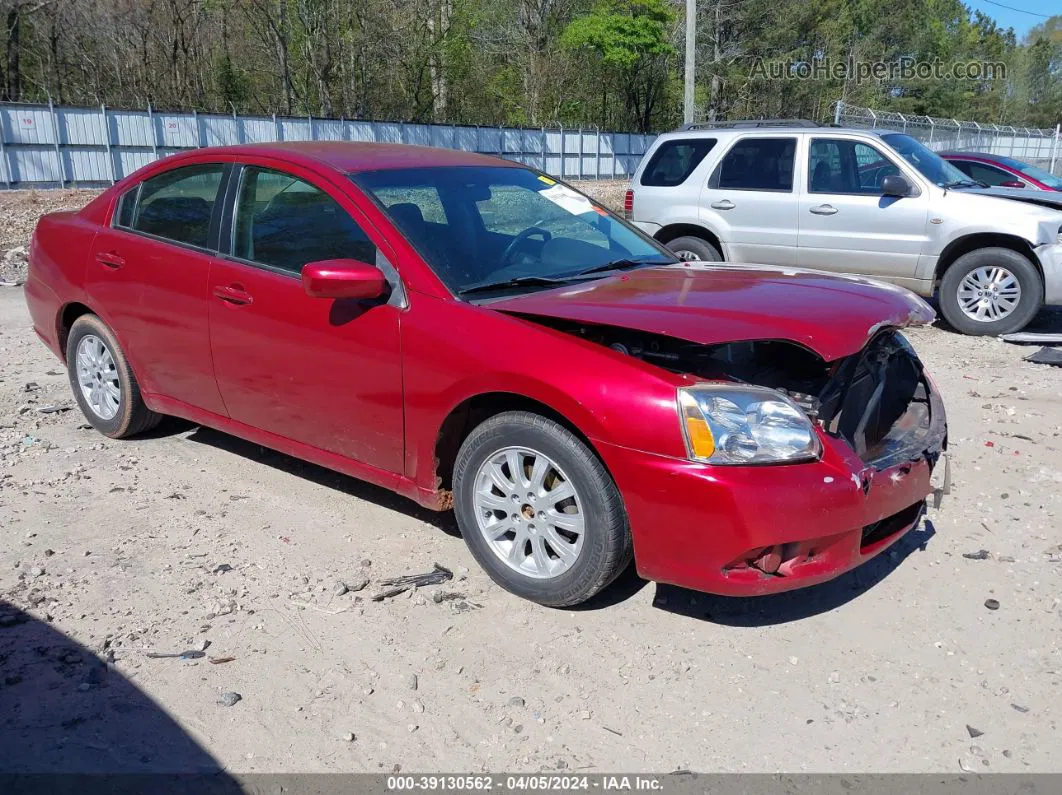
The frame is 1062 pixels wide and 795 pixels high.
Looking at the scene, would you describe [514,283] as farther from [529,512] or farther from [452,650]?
[452,650]

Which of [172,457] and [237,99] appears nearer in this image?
[172,457]

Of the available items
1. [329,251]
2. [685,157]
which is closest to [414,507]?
[329,251]

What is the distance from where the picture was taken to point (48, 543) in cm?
421

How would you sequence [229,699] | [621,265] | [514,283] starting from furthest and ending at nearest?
[621,265] < [514,283] < [229,699]

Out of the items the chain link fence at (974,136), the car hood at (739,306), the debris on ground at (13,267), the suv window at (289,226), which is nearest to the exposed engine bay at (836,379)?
the car hood at (739,306)

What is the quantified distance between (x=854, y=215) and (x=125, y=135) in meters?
21.8

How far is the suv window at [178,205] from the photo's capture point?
470cm

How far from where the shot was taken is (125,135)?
2489 cm

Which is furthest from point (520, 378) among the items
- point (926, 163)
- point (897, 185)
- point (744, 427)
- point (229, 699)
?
point (926, 163)

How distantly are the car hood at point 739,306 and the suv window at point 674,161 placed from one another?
18.9ft

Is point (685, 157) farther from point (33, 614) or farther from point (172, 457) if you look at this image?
point (33, 614)

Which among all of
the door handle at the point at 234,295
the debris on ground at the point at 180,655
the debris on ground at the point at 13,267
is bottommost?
the debris on ground at the point at 180,655

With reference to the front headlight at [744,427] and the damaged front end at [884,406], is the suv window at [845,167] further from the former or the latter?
the front headlight at [744,427]

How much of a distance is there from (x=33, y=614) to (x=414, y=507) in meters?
1.71
